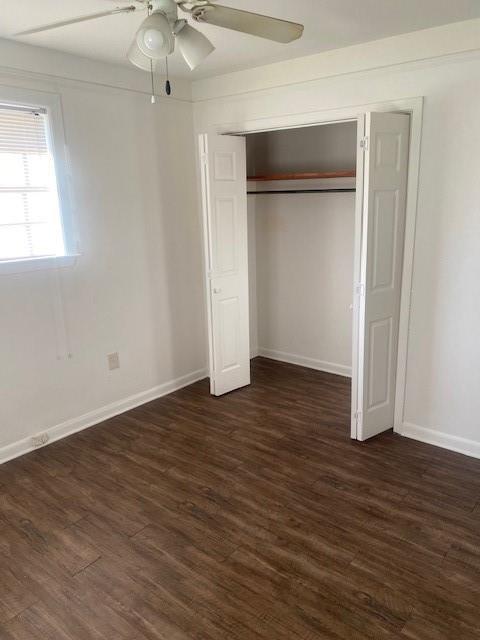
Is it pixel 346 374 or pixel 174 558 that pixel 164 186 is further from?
pixel 174 558

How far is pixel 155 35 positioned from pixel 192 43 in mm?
276

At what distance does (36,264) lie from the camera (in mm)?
3262

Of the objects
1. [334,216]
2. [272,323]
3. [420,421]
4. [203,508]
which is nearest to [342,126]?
[334,216]

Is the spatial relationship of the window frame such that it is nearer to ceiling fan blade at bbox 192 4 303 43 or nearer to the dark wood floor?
the dark wood floor

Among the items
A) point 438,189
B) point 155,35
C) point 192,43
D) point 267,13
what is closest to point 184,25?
point 192,43

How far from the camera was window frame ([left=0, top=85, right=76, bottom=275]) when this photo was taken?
308cm

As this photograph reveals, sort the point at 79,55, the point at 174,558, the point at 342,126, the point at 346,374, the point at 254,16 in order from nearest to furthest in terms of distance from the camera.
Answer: the point at 254,16 → the point at 174,558 → the point at 79,55 → the point at 342,126 → the point at 346,374

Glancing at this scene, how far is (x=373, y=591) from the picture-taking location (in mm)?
2139

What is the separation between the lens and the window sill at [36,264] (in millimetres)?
3125

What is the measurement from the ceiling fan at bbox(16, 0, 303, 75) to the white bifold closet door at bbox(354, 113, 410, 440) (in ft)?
3.78

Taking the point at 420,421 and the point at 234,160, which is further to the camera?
the point at 234,160

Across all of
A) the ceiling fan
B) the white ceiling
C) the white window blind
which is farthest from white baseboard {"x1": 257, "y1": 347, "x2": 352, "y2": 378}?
the ceiling fan

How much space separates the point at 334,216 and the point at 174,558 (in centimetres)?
318

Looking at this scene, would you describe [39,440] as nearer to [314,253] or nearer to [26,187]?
[26,187]
